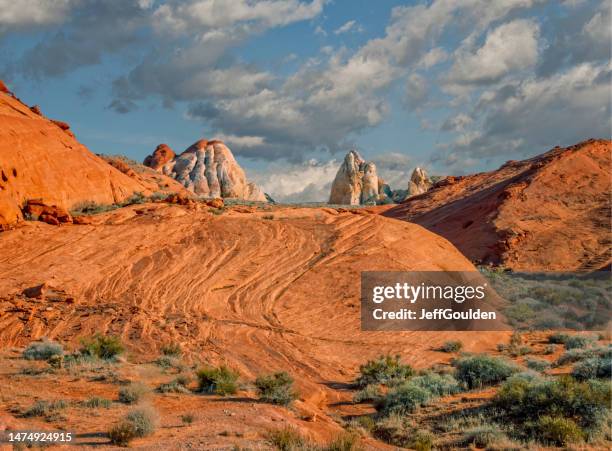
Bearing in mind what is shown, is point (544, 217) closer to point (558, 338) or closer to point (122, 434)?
point (558, 338)

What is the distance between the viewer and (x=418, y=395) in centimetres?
1255

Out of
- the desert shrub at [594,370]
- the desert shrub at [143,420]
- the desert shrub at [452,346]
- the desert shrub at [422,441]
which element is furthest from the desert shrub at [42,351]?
the desert shrub at [594,370]

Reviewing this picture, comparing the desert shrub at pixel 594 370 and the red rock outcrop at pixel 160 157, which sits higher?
the red rock outcrop at pixel 160 157

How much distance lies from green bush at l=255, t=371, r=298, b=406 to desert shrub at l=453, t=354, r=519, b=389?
4.53 meters

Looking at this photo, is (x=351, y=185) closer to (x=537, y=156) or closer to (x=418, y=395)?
(x=537, y=156)

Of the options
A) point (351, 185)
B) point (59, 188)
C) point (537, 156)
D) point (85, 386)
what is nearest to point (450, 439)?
point (85, 386)

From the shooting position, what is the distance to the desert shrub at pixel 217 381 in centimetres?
1179

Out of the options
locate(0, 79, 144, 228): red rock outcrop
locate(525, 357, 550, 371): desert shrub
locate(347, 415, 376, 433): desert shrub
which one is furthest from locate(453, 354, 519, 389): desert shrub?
locate(0, 79, 144, 228): red rock outcrop

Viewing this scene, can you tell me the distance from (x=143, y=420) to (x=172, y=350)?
622 centimetres

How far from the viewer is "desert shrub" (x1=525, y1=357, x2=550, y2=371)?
1518cm

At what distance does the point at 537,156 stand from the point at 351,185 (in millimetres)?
26571

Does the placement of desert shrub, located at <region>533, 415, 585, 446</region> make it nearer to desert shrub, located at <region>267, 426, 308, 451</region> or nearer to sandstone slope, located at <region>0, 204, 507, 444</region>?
sandstone slope, located at <region>0, 204, 507, 444</region>

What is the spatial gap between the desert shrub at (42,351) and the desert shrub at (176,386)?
3.46 m

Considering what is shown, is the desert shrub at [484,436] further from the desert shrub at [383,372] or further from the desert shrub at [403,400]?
the desert shrub at [383,372]
